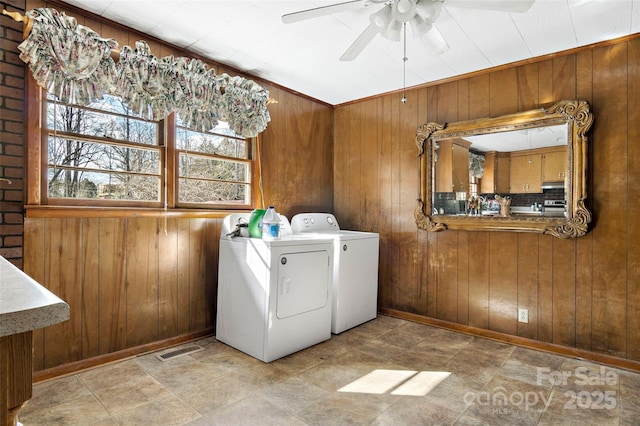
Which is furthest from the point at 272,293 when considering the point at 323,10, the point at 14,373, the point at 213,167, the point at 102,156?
the point at 14,373

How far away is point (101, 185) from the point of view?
8.09ft

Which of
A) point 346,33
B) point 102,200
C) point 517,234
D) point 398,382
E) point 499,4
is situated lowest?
point 398,382

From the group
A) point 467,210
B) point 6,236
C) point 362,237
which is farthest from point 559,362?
point 6,236

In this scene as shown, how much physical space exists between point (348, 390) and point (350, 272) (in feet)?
4.02

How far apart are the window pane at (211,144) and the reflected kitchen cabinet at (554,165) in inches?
101

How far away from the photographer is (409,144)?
3.59 meters

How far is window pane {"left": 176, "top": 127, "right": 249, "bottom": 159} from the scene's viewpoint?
2.90 metres

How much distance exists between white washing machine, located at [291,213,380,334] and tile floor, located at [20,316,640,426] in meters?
0.45

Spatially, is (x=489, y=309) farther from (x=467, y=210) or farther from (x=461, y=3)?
(x=461, y=3)

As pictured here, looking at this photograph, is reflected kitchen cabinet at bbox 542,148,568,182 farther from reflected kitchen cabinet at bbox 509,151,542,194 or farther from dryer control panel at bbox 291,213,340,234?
dryer control panel at bbox 291,213,340,234

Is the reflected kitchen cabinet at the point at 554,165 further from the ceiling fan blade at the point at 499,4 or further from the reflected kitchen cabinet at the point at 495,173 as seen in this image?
the ceiling fan blade at the point at 499,4

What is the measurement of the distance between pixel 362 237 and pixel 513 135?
1.56 m

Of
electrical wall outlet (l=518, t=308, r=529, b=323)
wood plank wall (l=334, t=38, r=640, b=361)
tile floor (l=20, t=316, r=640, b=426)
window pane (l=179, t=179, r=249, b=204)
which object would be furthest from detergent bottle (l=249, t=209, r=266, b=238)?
Answer: electrical wall outlet (l=518, t=308, r=529, b=323)

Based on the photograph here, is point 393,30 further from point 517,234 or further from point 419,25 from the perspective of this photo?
point 517,234
